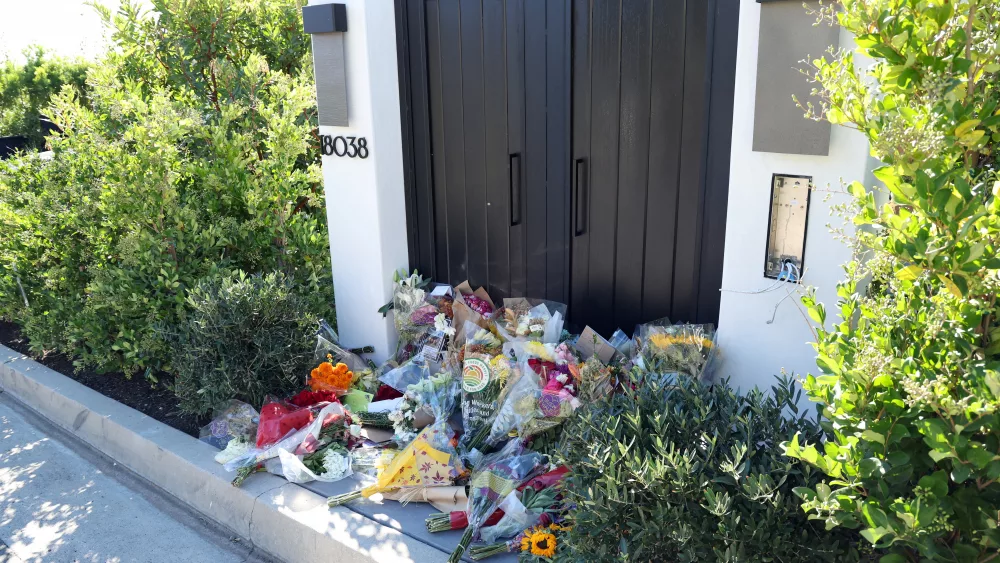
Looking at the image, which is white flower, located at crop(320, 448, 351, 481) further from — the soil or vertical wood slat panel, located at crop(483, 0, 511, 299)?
vertical wood slat panel, located at crop(483, 0, 511, 299)

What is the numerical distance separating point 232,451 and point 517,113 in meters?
2.36

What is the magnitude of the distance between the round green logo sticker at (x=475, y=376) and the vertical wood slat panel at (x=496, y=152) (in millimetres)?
804

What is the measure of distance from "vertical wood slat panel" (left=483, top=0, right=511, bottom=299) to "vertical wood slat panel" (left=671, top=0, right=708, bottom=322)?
3.44ft

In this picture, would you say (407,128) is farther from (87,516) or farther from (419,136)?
(87,516)

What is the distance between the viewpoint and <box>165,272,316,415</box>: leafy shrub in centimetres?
389

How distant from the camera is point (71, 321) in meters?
4.73

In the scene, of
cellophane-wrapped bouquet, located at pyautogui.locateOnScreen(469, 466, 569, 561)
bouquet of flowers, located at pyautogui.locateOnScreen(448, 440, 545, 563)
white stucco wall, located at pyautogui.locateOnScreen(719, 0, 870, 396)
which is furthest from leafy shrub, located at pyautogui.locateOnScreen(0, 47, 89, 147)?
white stucco wall, located at pyautogui.locateOnScreen(719, 0, 870, 396)

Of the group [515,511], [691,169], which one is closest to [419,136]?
[691,169]

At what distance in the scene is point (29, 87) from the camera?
12172 millimetres

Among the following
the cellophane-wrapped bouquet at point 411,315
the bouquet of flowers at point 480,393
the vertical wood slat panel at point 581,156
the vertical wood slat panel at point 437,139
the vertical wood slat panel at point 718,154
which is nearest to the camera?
the vertical wood slat panel at point 718,154

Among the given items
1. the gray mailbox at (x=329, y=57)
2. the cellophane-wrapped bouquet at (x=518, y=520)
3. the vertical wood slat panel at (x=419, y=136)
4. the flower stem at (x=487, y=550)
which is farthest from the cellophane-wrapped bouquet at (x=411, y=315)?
the flower stem at (x=487, y=550)

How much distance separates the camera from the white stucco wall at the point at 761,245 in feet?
9.32

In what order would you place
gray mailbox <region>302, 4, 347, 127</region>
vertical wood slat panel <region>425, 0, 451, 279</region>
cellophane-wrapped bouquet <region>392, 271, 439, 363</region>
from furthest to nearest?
1. cellophane-wrapped bouquet <region>392, 271, 439, 363</region>
2. vertical wood slat panel <region>425, 0, 451, 279</region>
3. gray mailbox <region>302, 4, 347, 127</region>

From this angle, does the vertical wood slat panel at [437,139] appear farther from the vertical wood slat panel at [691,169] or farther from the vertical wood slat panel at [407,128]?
the vertical wood slat panel at [691,169]
